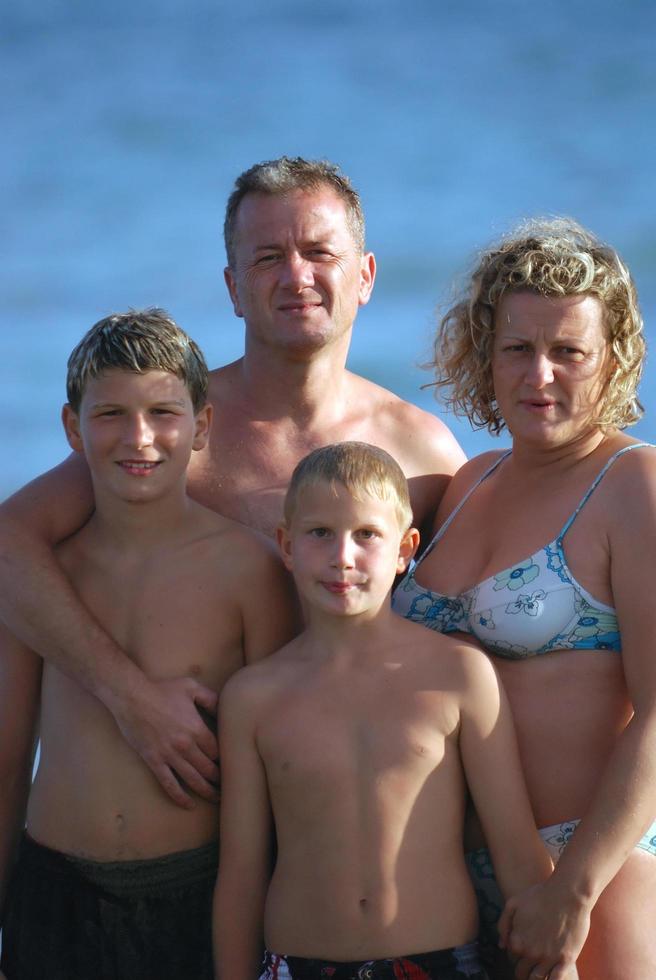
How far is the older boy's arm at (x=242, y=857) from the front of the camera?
11.3 ft

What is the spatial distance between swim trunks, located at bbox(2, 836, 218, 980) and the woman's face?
5.40ft

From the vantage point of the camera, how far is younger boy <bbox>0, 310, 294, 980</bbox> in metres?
3.69

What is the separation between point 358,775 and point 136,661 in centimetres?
86

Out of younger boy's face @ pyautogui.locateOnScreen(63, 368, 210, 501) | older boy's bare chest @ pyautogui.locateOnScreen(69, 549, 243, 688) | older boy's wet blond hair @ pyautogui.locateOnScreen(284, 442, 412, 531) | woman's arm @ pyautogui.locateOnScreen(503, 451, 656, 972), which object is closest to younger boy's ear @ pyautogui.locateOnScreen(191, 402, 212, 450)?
younger boy's face @ pyautogui.locateOnScreen(63, 368, 210, 501)

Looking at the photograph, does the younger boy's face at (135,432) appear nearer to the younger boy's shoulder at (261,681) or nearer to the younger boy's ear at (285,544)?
the younger boy's ear at (285,544)

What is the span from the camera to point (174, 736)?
11.8 feet

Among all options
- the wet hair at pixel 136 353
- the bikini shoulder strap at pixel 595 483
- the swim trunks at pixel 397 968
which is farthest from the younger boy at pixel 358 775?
the wet hair at pixel 136 353

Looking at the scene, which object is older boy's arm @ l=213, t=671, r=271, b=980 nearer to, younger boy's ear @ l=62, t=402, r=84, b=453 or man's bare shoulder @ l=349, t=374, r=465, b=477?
younger boy's ear @ l=62, t=402, r=84, b=453

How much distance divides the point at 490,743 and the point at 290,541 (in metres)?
0.81

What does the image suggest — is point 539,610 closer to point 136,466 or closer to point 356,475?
point 356,475

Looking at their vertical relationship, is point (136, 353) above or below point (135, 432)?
above

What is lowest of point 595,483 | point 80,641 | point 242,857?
point 242,857

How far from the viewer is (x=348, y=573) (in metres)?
3.41

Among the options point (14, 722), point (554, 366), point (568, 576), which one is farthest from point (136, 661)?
point (554, 366)
